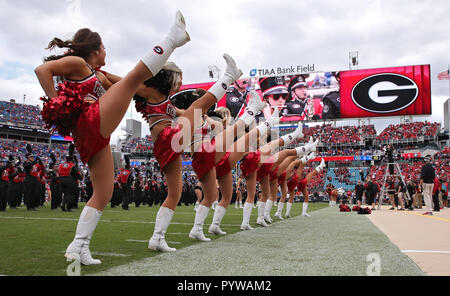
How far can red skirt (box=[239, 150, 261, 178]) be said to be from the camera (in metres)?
6.23

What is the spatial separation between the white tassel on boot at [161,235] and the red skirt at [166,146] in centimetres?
47

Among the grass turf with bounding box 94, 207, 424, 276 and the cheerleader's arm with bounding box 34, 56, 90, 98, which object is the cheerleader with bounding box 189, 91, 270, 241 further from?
the cheerleader's arm with bounding box 34, 56, 90, 98

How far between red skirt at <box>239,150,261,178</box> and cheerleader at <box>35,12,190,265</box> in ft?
12.1

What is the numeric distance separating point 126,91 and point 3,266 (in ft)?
5.13

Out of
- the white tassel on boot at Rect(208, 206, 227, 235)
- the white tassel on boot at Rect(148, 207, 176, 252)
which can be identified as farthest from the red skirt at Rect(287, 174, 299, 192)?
the white tassel on boot at Rect(148, 207, 176, 252)

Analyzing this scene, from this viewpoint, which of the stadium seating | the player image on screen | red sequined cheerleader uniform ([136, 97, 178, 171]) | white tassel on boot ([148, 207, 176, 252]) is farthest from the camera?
the stadium seating

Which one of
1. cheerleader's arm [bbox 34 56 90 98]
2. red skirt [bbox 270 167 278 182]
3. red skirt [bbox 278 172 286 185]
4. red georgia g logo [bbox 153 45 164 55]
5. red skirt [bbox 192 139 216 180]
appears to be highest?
red georgia g logo [bbox 153 45 164 55]

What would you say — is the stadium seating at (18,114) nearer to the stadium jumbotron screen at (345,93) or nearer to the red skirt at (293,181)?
the stadium jumbotron screen at (345,93)

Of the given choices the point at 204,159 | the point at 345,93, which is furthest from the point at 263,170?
the point at 345,93

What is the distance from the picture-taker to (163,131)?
3580 mm

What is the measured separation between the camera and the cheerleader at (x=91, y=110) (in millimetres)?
2541

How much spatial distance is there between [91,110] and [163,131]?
3.51 ft
